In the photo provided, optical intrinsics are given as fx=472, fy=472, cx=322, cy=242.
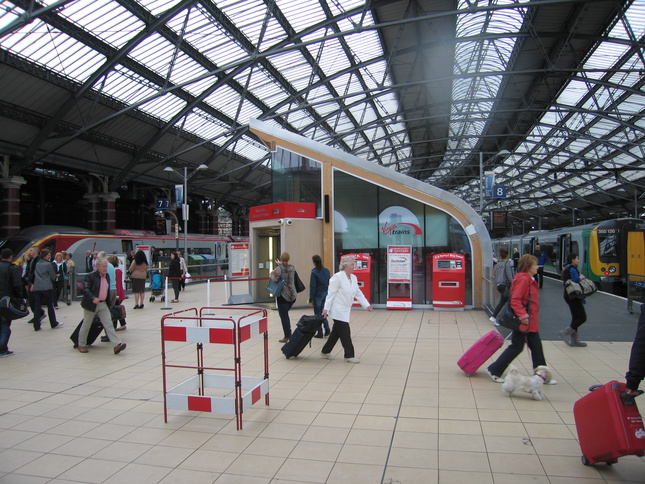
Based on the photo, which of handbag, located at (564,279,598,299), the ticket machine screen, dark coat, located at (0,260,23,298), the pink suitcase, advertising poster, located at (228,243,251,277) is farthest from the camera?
advertising poster, located at (228,243,251,277)

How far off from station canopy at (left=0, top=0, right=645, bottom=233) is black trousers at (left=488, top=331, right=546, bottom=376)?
1562 centimetres

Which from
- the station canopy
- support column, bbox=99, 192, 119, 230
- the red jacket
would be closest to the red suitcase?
the red jacket

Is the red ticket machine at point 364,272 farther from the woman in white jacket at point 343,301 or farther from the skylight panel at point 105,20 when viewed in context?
the skylight panel at point 105,20

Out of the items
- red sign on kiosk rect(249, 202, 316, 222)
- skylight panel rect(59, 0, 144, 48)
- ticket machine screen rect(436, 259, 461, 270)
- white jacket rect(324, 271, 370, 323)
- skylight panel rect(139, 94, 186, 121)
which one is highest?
skylight panel rect(59, 0, 144, 48)

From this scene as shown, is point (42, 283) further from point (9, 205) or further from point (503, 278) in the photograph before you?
point (9, 205)

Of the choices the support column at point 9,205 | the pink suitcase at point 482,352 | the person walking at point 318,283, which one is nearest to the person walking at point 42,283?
the person walking at point 318,283

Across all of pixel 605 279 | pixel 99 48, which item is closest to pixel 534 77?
pixel 605 279

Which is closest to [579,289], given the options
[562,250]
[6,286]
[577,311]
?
[577,311]

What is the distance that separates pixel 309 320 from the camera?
7.33 meters

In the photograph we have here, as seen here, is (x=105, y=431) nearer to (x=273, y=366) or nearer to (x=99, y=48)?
(x=273, y=366)

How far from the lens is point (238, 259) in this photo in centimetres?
1703

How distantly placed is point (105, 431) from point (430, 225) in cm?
1048

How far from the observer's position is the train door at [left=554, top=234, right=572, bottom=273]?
78.5 ft

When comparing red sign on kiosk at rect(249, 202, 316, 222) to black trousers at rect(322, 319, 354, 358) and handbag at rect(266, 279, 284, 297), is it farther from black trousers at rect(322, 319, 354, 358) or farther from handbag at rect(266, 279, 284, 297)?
black trousers at rect(322, 319, 354, 358)
